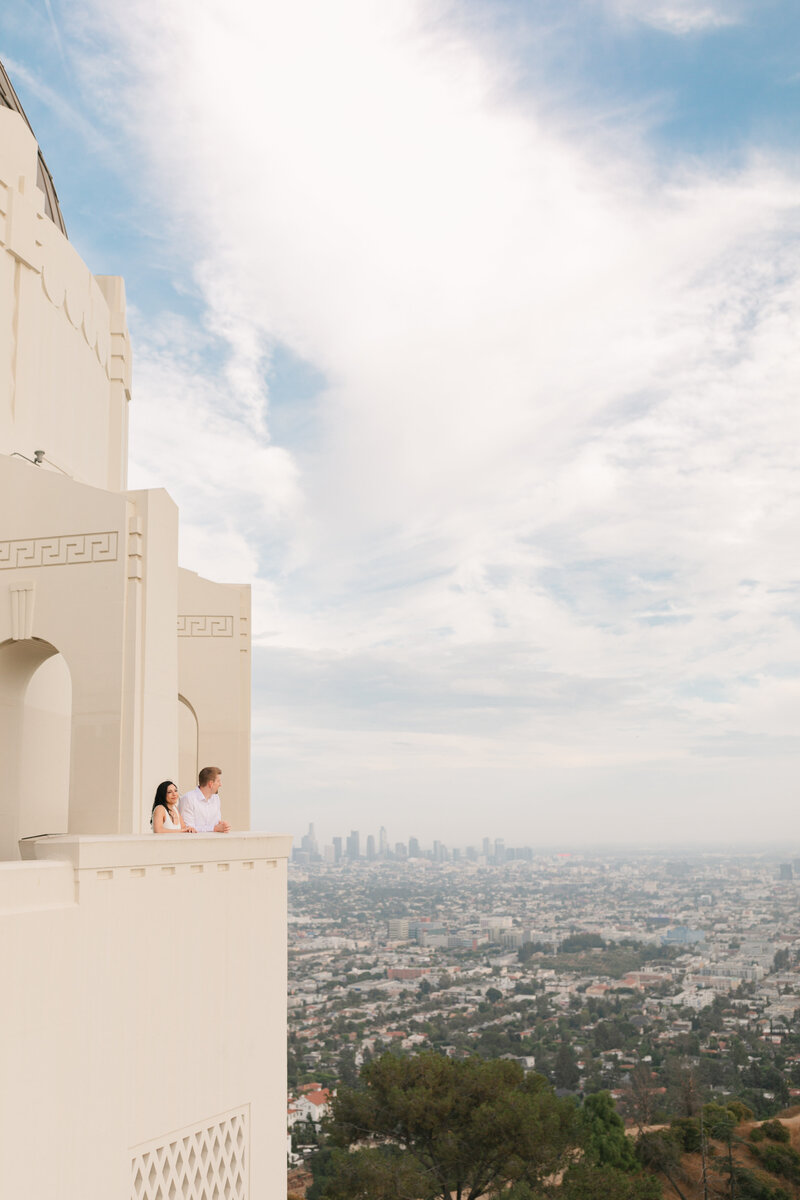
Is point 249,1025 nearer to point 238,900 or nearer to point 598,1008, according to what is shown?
point 238,900

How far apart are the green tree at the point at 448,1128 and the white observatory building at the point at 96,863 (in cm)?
1102

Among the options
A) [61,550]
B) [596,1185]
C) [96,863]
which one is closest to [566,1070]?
[596,1185]

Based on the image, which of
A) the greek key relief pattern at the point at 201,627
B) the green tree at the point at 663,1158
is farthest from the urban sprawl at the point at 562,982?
the greek key relief pattern at the point at 201,627

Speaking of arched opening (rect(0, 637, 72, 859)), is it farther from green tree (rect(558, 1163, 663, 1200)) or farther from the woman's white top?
green tree (rect(558, 1163, 663, 1200))

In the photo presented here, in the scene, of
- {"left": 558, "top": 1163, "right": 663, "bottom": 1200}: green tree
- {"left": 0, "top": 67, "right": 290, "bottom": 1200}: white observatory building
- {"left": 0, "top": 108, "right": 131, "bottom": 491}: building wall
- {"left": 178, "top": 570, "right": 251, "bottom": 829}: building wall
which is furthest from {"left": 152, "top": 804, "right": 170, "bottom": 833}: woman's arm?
{"left": 558, "top": 1163, "right": 663, "bottom": 1200}: green tree

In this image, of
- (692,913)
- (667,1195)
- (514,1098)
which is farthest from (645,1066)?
(692,913)

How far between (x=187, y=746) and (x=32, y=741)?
2.99 meters

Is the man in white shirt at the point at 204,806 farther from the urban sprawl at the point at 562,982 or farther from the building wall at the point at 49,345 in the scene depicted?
the urban sprawl at the point at 562,982

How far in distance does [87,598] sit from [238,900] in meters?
2.01

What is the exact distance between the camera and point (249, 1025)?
214 inches

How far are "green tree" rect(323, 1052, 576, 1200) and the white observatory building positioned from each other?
434 inches

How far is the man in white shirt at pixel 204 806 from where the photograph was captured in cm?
580

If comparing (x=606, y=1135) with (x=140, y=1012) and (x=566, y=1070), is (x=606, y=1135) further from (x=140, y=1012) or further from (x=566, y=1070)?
(x=140, y=1012)

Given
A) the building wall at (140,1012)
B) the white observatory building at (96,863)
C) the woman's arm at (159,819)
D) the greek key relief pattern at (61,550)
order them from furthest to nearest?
1. the greek key relief pattern at (61,550)
2. the woman's arm at (159,819)
3. the white observatory building at (96,863)
4. the building wall at (140,1012)
